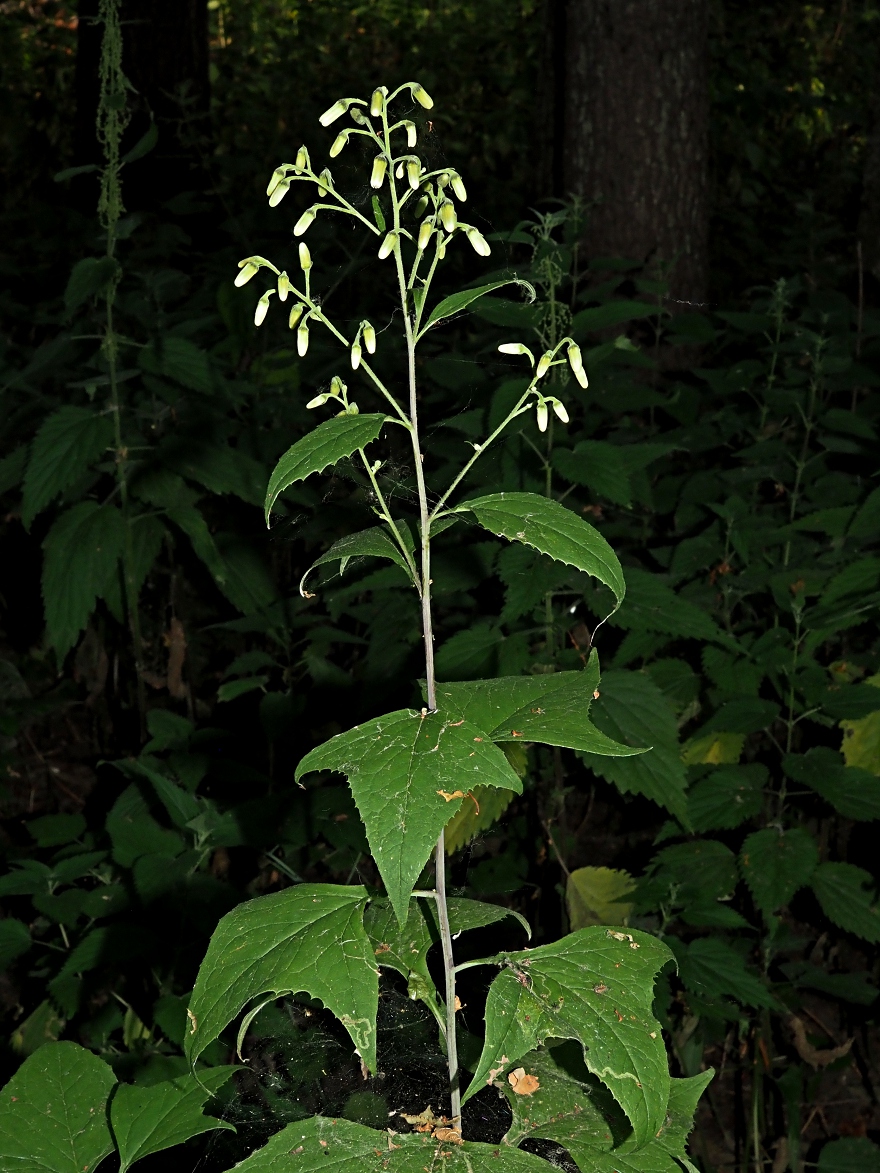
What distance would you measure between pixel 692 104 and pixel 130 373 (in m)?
2.95

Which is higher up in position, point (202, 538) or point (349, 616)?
point (202, 538)

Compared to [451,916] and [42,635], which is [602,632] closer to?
[451,916]

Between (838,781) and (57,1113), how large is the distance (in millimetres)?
1839

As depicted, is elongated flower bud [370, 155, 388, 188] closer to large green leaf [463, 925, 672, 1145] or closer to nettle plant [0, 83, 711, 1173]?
nettle plant [0, 83, 711, 1173]

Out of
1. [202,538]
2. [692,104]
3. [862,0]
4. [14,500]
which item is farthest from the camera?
[862,0]

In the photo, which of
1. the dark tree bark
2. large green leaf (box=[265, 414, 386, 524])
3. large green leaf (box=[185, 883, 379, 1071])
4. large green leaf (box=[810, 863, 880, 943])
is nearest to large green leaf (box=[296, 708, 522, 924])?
large green leaf (box=[185, 883, 379, 1071])

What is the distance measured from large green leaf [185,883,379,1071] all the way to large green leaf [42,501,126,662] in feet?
5.61

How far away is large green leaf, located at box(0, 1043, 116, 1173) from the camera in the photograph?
153 cm

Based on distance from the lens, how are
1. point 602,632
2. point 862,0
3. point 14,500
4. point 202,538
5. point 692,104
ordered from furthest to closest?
point 862,0, point 692,104, point 14,500, point 602,632, point 202,538

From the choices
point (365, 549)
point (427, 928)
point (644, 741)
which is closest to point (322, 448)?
point (365, 549)

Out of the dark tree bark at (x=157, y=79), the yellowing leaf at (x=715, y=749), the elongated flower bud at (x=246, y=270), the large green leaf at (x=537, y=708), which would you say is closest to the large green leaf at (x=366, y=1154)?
the large green leaf at (x=537, y=708)

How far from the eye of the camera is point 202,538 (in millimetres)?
3041

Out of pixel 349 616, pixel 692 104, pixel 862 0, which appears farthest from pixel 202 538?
pixel 862 0

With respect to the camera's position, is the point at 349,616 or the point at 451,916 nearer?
the point at 451,916
